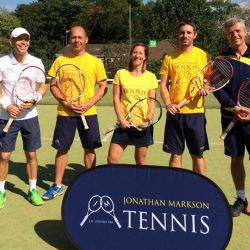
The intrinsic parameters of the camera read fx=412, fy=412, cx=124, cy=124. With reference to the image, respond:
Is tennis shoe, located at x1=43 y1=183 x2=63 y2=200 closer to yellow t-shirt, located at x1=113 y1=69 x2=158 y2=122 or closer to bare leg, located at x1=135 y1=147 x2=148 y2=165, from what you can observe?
bare leg, located at x1=135 y1=147 x2=148 y2=165

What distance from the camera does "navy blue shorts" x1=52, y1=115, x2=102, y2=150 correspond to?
169 inches

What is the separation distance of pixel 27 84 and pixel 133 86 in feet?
3.43

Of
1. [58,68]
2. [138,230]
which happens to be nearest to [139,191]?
[138,230]

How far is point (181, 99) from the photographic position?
3.96 metres

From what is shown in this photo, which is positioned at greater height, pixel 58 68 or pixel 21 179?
pixel 58 68

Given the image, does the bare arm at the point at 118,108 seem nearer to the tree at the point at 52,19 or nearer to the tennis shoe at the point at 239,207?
the tennis shoe at the point at 239,207

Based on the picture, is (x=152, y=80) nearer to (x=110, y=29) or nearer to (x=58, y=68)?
(x=58, y=68)

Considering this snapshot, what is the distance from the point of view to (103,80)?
4.29 meters

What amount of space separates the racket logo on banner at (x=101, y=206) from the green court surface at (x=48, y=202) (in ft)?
1.53

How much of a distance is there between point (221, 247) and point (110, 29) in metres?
64.6

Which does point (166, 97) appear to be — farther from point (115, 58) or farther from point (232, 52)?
point (115, 58)

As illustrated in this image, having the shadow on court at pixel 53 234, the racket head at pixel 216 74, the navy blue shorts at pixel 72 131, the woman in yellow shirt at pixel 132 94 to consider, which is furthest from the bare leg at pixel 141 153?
the shadow on court at pixel 53 234

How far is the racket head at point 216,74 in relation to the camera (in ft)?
12.3

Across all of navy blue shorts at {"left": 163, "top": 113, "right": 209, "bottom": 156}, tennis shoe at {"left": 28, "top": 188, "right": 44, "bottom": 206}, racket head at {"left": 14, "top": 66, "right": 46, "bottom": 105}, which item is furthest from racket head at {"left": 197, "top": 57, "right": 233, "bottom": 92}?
tennis shoe at {"left": 28, "top": 188, "right": 44, "bottom": 206}
